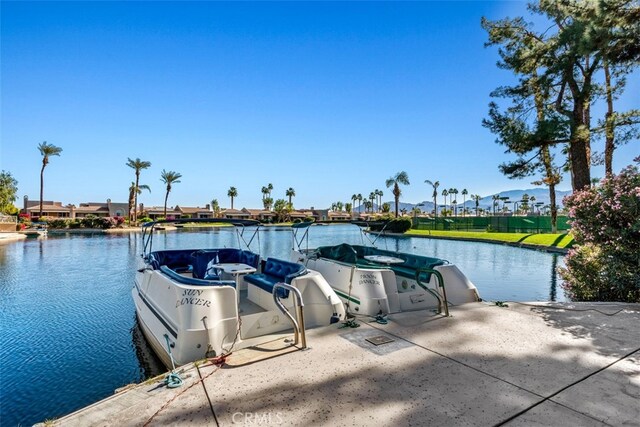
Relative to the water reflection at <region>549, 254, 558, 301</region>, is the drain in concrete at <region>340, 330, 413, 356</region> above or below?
above

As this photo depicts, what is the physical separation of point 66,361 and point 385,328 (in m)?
6.23

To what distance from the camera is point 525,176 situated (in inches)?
537

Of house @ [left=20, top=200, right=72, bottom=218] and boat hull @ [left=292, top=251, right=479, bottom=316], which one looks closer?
boat hull @ [left=292, top=251, right=479, bottom=316]

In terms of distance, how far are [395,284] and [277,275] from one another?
2.49 m

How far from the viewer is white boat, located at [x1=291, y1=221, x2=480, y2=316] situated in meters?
6.67

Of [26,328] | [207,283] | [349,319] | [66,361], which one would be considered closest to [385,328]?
[349,319]

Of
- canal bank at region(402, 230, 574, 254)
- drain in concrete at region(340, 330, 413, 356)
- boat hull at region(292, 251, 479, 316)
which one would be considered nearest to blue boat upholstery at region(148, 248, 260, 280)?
boat hull at region(292, 251, 479, 316)

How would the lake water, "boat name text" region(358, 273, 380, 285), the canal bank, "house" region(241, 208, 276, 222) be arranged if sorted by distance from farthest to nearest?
"house" region(241, 208, 276, 222)
the canal bank
"boat name text" region(358, 273, 380, 285)
the lake water

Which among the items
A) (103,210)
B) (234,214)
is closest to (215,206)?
(234,214)

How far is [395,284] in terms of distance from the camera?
23.4ft

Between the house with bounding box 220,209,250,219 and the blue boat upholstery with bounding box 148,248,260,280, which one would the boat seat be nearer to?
the blue boat upholstery with bounding box 148,248,260,280

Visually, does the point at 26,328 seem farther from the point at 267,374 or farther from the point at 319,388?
the point at 319,388

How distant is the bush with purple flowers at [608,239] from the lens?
710 centimetres

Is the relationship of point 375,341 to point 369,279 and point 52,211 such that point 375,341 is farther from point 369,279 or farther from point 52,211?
point 52,211
